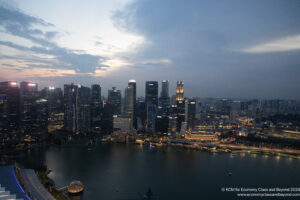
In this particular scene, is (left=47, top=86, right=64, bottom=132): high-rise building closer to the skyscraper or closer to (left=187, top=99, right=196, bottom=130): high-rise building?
the skyscraper

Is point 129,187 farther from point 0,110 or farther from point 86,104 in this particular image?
point 86,104

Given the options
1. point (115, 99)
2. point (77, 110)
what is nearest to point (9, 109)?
point (77, 110)

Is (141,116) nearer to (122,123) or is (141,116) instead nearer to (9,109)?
(122,123)

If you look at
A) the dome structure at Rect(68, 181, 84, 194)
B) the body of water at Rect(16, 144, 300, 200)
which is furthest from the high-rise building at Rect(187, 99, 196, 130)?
the dome structure at Rect(68, 181, 84, 194)

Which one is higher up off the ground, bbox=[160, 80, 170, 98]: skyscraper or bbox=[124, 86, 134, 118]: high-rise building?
bbox=[160, 80, 170, 98]: skyscraper

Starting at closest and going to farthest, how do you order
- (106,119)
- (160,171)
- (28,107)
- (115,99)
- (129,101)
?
(160,171), (28,107), (106,119), (129,101), (115,99)
